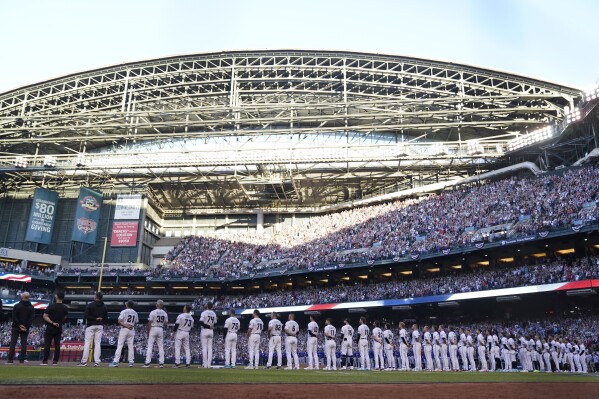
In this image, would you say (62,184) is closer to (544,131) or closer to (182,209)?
(182,209)

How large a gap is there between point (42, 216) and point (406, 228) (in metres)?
42.3

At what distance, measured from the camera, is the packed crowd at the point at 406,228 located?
34094 millimetres

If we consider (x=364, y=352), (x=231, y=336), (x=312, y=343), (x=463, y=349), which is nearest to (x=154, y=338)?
(x=231, y=336)

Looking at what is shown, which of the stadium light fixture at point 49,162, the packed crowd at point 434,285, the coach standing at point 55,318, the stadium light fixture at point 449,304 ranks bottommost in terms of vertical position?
the coach standing at point 55,318

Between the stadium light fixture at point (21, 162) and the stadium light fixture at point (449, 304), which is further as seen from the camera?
the stadium light fixture at point (21, 162)

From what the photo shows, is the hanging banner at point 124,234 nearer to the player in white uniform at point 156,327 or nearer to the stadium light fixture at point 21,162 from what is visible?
the stadium light fixture at point 21,162

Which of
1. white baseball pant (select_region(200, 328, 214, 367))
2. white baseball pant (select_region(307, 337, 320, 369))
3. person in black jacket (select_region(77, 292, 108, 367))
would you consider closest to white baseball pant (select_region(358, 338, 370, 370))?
white baseball pant (select_region(307, 337, 320, 369))

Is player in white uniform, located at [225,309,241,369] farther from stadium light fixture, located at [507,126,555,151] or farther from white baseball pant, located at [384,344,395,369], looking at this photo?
stadium light fixture, located at [507,126,555,151]

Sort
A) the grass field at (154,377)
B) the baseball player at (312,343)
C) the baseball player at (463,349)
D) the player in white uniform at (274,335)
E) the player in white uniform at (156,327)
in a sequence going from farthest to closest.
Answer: the baseball player at (463,349)
the baseball player at (312,343)
the player in white uniform at (274,335)
the player in white uniform at (156,327)
the grass field at (154,377)

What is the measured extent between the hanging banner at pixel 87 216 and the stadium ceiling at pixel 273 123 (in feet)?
7.59

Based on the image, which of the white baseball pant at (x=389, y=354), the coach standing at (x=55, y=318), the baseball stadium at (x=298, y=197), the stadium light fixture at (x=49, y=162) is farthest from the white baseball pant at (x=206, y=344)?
the stadium light fixture at (x=49, y=162)

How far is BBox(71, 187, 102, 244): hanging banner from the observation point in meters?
54.8

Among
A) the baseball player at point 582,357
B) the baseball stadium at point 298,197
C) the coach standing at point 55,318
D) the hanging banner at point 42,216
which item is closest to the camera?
the coach standing at point 55,318

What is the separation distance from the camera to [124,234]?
56.5 metres
